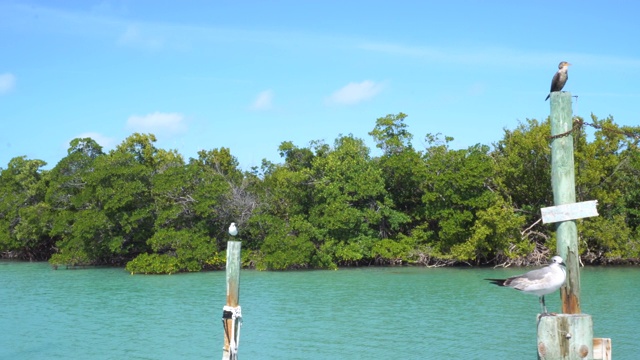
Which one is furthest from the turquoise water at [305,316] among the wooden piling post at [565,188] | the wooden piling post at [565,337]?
the wooden piling post at [565,337]

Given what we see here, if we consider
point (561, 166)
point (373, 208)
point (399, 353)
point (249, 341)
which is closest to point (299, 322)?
point (249, 341)

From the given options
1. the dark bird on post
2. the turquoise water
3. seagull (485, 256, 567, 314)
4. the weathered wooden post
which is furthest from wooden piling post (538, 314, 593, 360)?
the turquoise water

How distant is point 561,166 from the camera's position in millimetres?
5469

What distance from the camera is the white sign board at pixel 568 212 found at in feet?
17.3

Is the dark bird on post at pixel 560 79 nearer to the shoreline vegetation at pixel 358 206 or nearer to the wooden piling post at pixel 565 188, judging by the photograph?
the wooden piling post at pixel 565 188

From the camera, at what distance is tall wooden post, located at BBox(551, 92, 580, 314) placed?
5.39 meters

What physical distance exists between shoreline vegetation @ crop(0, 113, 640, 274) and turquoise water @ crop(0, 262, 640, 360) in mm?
1748

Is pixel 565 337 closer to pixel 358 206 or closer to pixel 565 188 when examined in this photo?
pixel 565 188

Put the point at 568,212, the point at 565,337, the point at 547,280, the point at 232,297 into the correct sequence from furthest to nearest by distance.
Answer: the point at 232,297 → the point at 568,212 → the point at 547,280 → the point at 565,337

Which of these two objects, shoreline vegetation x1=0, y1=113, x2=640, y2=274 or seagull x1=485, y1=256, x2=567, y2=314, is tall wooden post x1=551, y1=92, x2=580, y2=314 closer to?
seagull x1=485, y1=256, x2=567, y2=314

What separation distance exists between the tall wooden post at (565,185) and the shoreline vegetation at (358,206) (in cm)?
1981

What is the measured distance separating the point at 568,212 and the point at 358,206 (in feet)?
73.9

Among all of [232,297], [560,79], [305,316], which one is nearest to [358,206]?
[305,316]

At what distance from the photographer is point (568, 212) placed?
5324mm
